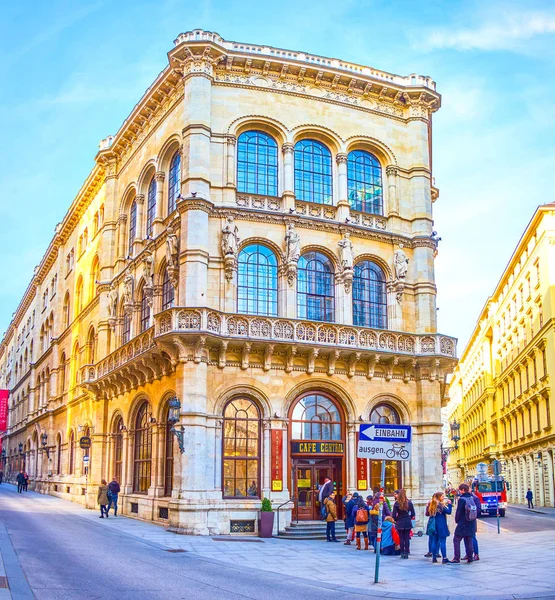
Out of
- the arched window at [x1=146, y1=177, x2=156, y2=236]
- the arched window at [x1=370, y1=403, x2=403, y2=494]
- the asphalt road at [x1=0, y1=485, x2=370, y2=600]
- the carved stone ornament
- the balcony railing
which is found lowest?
the asphalt road at [x1=0, y1=485, x2=370, y2=600]

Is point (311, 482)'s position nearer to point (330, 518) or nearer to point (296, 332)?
point (330, 518)

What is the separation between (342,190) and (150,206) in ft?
29.1

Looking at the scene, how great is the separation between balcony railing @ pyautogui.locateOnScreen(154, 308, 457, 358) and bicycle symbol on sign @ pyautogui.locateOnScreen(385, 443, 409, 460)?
35.8 ft

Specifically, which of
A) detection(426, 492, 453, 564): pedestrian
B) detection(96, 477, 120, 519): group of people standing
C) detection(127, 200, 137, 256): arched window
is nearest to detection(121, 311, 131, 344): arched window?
detection(127, 200, 137, 256): arched window

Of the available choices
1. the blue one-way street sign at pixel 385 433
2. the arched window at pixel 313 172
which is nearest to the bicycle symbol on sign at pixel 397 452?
the blue one-way street sign at pixel 385 433

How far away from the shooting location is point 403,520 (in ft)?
63.3

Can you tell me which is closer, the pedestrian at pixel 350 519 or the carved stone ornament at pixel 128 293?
the pedestrian at pixel 350 519

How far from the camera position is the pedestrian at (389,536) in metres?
19.8

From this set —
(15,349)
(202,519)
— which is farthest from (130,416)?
(15,349)

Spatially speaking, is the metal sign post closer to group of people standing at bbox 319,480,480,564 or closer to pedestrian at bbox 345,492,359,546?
group of people standing at bbox 319,480,480,564

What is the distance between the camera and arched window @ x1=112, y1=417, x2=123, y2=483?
32938mm

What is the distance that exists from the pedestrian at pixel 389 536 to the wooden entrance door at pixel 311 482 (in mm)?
6405

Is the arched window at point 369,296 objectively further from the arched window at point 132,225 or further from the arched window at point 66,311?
the arched window at point 66,311

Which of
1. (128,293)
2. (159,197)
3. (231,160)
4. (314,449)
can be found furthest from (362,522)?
(159,197)
